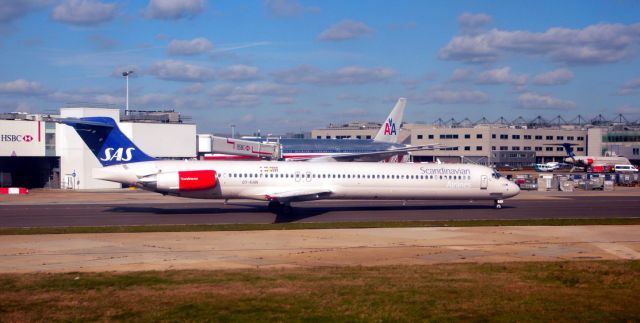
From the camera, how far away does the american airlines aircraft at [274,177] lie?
34.0 metres

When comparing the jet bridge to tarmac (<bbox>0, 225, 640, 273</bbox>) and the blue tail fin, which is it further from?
tarmac (<bbox>0, 225, 640, 273</bbox>)

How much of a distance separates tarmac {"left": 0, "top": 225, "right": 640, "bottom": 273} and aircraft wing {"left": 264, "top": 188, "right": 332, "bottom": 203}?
6.78 metres

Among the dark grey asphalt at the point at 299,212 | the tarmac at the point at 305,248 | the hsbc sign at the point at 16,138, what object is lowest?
the tarmac at the point at 305,248

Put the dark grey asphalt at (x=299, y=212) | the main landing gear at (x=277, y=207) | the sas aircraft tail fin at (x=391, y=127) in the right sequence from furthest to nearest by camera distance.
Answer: the sas aircraft tail fin at (x=391, y=127), the main landing gear at (x=277, y=207), the dark grey asphalt at (x=299, y=212)

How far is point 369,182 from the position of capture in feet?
119

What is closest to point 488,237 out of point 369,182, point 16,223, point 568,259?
point 568,259

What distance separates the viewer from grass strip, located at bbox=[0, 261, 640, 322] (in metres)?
12.6

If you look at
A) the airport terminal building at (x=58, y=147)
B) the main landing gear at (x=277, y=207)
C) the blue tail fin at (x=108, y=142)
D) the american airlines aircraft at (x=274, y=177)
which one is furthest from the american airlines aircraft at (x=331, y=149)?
the blue tail fin at (x=108, y=142)

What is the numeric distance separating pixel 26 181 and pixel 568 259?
55.5m

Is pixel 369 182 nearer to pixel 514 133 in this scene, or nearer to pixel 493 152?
pixel 493 152

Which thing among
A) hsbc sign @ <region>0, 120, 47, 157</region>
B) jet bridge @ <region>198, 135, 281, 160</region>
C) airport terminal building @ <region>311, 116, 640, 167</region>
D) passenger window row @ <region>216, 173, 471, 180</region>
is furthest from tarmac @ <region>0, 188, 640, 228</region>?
airport terminal building @ <region>311, 116, 640, 167</region>

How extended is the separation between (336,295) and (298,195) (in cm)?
1935

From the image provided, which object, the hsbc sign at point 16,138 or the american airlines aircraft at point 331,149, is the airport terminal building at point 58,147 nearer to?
the hsbc sign at point 16,138

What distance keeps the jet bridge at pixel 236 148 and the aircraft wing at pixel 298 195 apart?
33.3 metres
